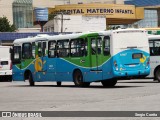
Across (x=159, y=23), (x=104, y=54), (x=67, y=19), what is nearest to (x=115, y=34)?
(x=104, y=54)

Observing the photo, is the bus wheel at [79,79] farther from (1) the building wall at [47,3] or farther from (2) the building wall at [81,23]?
(1) the building wall at [47,3]

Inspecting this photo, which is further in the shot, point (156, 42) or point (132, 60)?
point (156, 42)

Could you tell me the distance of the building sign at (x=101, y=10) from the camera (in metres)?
136

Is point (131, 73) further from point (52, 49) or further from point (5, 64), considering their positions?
point (5, 64)

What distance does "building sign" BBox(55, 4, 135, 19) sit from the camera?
136 m

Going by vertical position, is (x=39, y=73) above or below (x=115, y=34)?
below

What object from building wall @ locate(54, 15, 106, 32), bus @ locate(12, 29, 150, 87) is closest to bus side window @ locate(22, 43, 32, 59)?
bus @ locate(12, 29, 150, 87)

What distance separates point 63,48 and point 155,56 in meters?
5.31

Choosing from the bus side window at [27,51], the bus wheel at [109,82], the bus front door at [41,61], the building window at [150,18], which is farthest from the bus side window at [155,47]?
the building window at [150,18]

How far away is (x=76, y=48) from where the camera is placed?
30219mm

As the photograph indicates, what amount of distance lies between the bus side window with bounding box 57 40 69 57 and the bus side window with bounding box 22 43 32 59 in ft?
11.1

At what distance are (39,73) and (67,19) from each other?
73.3m

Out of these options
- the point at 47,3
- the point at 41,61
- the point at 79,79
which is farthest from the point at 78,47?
the point at 47,3

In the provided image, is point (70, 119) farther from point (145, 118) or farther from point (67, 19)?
point (67, 19)
